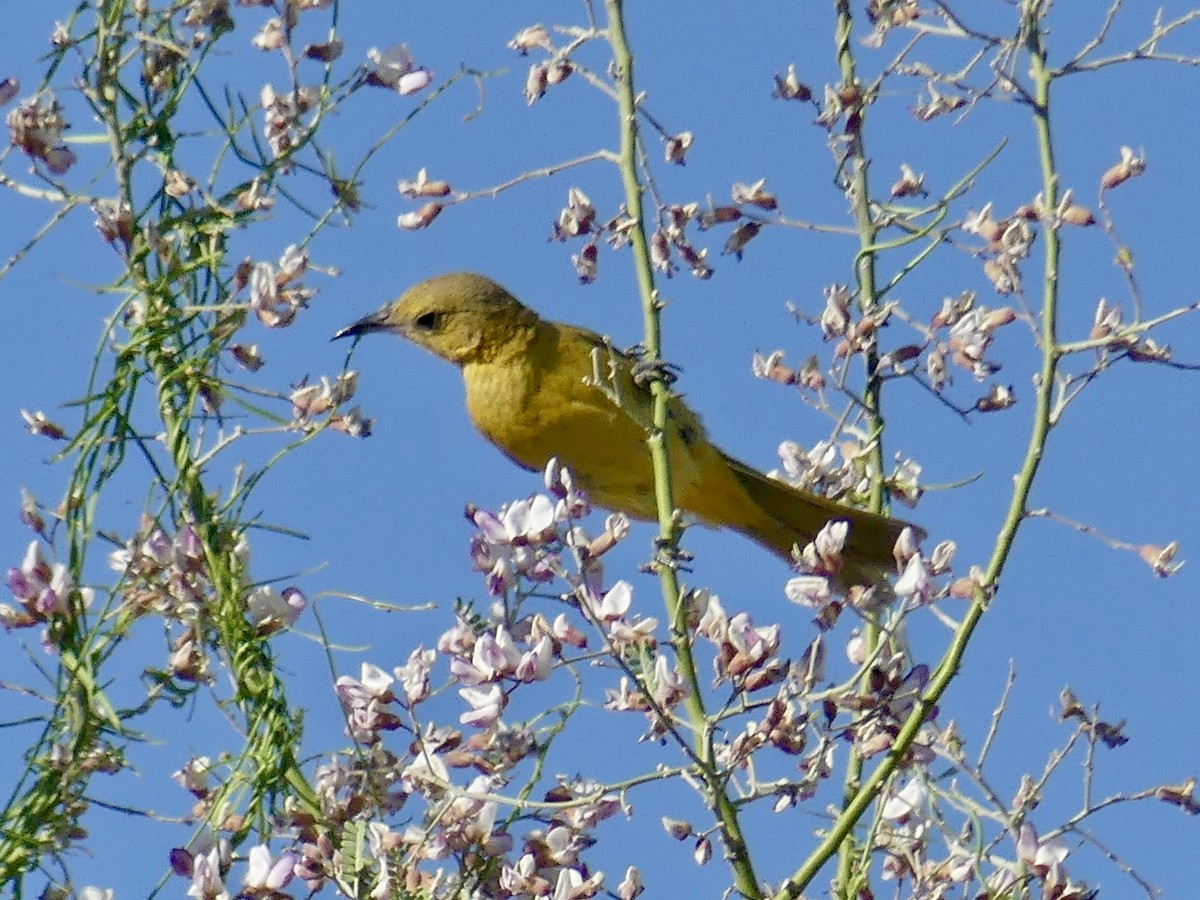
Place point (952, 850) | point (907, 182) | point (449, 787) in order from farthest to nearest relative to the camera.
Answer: point (907, 182) < point (952, 850) < point (449, 787)

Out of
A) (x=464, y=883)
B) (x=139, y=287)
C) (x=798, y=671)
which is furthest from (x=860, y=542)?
(x=139, y=287)

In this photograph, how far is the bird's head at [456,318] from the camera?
4.35 m

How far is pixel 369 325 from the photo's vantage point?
4.38m

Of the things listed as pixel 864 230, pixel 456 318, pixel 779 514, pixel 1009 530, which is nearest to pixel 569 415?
pixel 456 318

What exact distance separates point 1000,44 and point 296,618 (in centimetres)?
144

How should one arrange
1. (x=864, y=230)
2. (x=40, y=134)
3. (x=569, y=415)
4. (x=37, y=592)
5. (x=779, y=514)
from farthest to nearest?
(x=779, y=514) < (x=569, y=415) < (x=864, y=230) < (x=40, y=134) < (x=37, y=592)

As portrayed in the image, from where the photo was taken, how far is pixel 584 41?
2855 mm

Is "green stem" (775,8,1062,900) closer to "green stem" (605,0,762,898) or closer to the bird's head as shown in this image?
"green stem" (605,0,762,898)

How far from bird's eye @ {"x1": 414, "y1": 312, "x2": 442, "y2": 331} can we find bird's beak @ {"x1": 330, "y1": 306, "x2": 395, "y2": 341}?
80 mm

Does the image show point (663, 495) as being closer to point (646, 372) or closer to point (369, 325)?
point (646, 372)

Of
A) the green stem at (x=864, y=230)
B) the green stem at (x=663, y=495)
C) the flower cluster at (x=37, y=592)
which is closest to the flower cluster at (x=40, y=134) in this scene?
the flower cluster at (x=37, y=592)

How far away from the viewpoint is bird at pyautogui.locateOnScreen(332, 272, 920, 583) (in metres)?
4.09

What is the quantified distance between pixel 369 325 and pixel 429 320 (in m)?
0.15

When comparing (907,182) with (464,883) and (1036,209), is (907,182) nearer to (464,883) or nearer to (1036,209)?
(1036,209)
